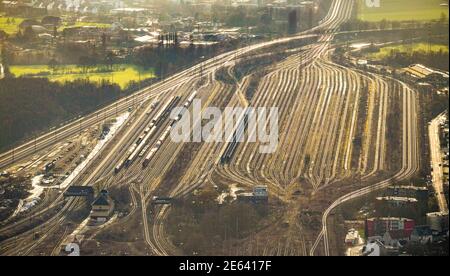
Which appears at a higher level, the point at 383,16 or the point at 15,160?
the point at 383,16

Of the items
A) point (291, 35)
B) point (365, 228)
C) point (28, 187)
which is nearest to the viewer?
point (365, 228)

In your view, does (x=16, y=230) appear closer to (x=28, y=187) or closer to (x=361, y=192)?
(x=28, y=187)

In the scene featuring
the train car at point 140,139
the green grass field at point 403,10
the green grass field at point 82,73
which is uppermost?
the green grass field at point 403,10

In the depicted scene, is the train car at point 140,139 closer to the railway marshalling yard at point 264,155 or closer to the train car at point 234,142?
the railway marshalling yard at point 264,155

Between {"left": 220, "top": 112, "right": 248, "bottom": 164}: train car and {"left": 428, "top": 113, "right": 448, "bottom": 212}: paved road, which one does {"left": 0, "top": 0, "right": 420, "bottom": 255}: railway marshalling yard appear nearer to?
{"left": 220, "top": 112, "right": 248, "bottom": 164}: train car

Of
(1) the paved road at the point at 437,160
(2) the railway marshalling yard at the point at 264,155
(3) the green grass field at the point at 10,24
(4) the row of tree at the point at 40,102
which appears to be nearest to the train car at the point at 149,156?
(2) the railway marshalling yard at the point at 264,155

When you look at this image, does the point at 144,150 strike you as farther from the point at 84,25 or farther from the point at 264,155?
the point at 84,25
